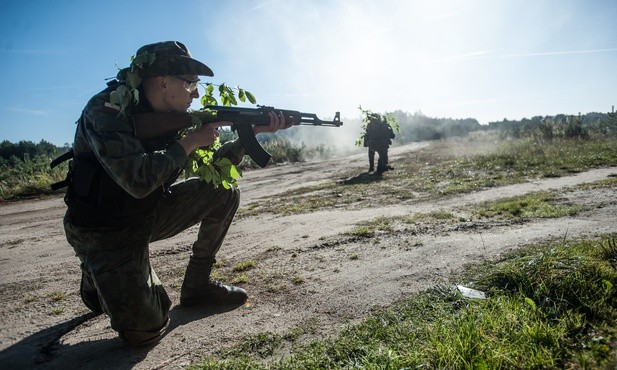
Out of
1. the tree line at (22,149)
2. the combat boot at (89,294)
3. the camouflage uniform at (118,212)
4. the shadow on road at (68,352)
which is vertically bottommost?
the shadow on road at (68,352)

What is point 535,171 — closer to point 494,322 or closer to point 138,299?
point 494,322

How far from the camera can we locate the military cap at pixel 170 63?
271cm

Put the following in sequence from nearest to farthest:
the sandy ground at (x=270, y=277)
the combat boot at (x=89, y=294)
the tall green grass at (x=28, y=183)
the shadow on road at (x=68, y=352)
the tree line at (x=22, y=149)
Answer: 1. the shadow on road at (x=68, y=352)
2. the sandy ground at (x=270, y=277)
3. the combat boot at (x=89, y=294)
4. the tall green grass at (x=28, y=183)
5. the tree line at (x=22, y=149)

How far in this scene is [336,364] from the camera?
196cm

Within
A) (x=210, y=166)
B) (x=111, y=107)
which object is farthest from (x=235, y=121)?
(x=111, y=107)

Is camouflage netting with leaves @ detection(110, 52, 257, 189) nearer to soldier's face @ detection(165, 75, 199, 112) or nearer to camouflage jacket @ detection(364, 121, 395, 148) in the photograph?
soldier's face @ detection(165, 75, 199, 112)


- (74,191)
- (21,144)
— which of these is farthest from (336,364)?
(21,144)

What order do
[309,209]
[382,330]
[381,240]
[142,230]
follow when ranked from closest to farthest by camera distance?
[382,330] → [142,230] → [381,240] → [309,209]

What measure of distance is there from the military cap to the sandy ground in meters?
1.96

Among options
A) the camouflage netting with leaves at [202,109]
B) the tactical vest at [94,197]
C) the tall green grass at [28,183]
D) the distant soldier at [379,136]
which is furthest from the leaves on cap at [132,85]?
the tall green grass at [28,183]

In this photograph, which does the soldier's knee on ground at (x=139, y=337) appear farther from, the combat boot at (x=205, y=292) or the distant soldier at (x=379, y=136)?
the distant soldier at (x=379, y=136)

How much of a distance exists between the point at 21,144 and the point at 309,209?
3456 centimetres

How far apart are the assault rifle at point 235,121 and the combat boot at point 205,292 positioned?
124 cm

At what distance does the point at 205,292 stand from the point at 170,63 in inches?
75.0
